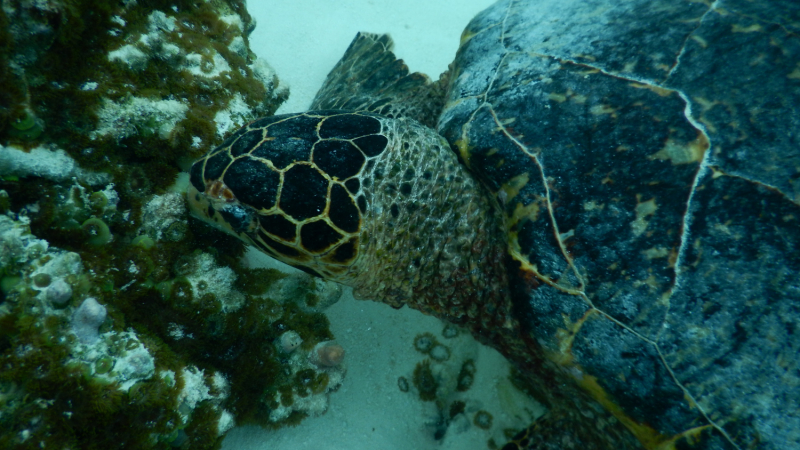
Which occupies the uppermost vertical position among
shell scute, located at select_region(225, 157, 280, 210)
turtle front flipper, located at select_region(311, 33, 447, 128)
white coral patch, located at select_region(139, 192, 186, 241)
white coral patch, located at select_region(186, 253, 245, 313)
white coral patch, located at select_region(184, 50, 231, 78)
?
turtle front flipper, located at select_region(311, 33, 447, 128)

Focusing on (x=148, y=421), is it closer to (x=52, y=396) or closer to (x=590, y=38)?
(x=52, y=396)

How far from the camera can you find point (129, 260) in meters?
1.46

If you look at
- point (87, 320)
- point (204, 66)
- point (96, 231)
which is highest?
point (204, 66)

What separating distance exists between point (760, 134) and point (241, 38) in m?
2.43

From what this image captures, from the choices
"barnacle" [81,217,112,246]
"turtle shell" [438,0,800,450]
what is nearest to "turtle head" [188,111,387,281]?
"barnacle" [81,217,112,246]

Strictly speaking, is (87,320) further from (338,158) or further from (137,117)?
(338,158)

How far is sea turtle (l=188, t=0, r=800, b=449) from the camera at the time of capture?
1320 millimetres

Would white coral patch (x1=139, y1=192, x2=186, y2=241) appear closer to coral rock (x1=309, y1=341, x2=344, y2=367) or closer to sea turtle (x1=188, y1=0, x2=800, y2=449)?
sea turtle (x1=188, y1=0, x2=800, y2=449)

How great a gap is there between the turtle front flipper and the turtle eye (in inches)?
→ 45.0

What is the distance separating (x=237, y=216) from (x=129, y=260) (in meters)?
0.41

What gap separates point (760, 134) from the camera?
1401mm

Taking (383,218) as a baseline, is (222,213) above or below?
below

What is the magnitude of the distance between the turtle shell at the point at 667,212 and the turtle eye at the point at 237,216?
3.30 feet

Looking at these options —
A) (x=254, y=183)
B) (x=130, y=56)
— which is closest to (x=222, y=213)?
(x=254, y=183)
